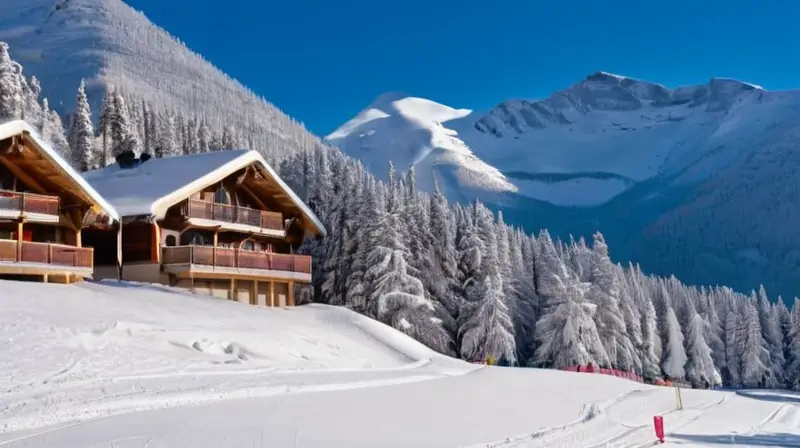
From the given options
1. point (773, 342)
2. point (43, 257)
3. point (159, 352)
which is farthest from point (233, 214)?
point (773, 342)

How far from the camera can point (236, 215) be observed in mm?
40156

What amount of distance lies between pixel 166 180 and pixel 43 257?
907 cm

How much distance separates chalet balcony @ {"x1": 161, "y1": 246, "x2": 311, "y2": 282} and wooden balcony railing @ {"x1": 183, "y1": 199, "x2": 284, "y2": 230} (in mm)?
1927

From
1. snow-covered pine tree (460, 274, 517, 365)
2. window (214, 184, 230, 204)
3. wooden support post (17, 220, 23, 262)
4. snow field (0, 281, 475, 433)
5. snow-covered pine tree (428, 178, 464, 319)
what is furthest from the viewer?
snow-covered pine tree (428, 178, 464, 319)

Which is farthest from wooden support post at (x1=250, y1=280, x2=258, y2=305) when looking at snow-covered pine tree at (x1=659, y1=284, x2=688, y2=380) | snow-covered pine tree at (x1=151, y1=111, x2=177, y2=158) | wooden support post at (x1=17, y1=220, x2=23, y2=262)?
snow-covered pine tree at (x1=659, y1=284, x2=688, y2=380)

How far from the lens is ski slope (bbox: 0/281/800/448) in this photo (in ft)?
54.3

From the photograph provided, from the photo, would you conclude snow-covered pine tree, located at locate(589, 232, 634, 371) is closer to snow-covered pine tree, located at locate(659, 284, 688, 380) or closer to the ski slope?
snow-covered pine tree, located at locate(659, 284, 688, 380)

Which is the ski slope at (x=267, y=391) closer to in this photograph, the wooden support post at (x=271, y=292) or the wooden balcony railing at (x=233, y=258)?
the wooden balcony railing at (x=233, y=258)

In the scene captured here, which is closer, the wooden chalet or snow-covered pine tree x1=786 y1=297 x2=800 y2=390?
the wooden chalet

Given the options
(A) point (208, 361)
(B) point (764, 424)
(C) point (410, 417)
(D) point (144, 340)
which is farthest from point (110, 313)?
(B) point (764, 424)

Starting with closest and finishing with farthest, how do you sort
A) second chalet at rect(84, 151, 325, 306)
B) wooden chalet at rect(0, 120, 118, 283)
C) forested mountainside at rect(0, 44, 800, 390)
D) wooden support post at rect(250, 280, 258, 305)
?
Result: wooden chalet at rect(0, 120, 118, 283)
second chalet at rect(84, 151, 325, 306)
wooden support post at rect(250, 280, 258, 305)
forested mountainside at rect(0, 44, 800, 390)

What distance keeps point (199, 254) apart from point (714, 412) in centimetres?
2243

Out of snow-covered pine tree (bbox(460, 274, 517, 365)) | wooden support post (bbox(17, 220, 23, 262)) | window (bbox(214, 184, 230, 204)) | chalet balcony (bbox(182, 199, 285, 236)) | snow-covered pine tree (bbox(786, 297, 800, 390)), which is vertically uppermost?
window (bbox(214, 184, 230, 204))

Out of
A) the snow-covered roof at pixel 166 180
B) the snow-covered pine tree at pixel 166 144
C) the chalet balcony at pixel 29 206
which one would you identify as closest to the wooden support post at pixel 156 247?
the snow-covered roof at pixel 166 180
